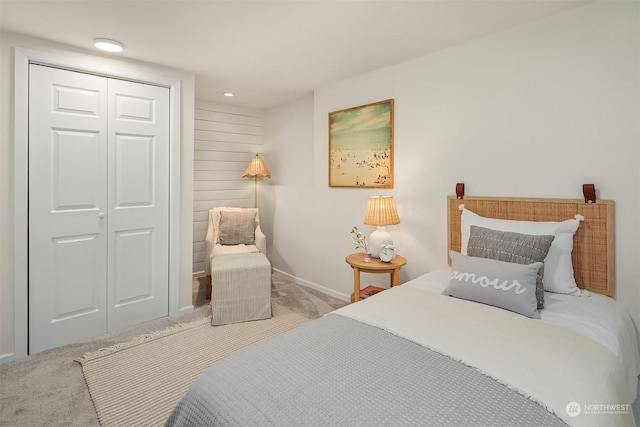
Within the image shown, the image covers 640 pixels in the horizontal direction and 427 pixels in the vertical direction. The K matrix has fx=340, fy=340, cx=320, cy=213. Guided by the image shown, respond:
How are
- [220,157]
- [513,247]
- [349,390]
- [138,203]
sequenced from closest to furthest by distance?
[349,390]
[513,247]
[138,203]
[220,157]

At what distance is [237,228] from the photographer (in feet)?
13.2

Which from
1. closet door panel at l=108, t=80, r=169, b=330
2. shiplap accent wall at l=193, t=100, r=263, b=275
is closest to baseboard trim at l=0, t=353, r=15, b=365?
closet door panel at l=108, t=80, r=169, b=330

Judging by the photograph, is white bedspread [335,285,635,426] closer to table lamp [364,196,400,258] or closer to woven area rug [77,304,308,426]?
table lamp [364,196,400,258]

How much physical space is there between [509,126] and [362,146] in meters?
1.36

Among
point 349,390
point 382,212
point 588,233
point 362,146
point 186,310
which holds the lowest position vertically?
point 186,310

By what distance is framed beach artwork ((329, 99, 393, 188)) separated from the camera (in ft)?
10.5

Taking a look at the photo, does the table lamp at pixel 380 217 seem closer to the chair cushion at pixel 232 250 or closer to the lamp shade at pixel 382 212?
the lamp shade at pixel 382 212

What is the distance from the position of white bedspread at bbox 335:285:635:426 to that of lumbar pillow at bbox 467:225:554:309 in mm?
354

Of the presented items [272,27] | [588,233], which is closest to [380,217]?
[588,233]

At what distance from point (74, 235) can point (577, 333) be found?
3.37 meters

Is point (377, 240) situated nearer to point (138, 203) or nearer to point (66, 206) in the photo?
point (138, 203)

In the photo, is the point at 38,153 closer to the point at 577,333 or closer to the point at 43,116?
the point at 43,116

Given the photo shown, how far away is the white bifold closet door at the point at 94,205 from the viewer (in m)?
2.59

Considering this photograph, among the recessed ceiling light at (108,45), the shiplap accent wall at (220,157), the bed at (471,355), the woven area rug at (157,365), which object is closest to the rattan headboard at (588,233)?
the bed at (471,355)
